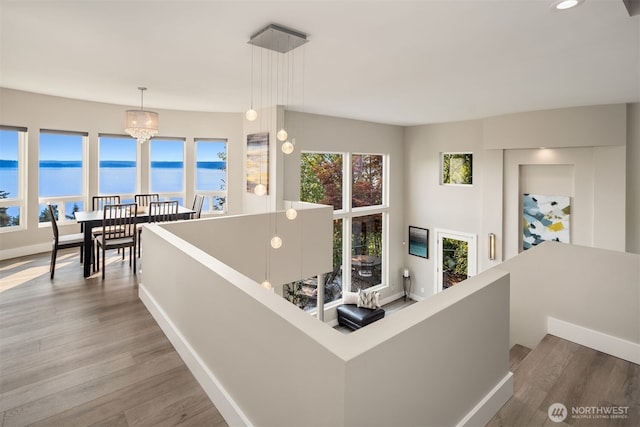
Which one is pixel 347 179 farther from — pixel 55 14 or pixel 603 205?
pixel 55 14

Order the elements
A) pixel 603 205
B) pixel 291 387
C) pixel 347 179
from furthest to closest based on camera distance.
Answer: pixel 347 179 < pixel 603 205 < pixel 291 387

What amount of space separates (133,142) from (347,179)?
455 cm

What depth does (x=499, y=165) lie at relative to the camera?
24.2 feet

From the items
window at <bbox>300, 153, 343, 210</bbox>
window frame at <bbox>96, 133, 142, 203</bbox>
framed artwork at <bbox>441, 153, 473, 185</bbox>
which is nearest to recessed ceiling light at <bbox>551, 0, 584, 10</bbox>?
window at <bbox>300, 153, 343, 210</bbox>

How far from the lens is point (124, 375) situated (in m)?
2.49

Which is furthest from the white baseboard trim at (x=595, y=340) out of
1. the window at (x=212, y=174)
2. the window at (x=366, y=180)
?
the window at (x=212, y=174)

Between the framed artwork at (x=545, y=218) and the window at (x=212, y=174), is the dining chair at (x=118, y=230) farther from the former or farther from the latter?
the framed artwork at (x=545, y=218)

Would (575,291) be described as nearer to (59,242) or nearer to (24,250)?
(59,242)

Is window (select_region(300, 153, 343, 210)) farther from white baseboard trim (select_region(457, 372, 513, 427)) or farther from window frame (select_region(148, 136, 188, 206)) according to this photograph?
white baseboard trim (select_region(457, 372, 513, 427))

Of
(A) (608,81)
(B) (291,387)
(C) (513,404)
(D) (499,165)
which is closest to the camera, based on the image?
(B) (291,387)

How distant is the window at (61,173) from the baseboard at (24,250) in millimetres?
423

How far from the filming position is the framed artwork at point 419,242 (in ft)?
29.7

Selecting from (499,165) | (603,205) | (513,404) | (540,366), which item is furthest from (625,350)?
(499,165)

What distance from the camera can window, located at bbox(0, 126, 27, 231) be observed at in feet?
17.6
